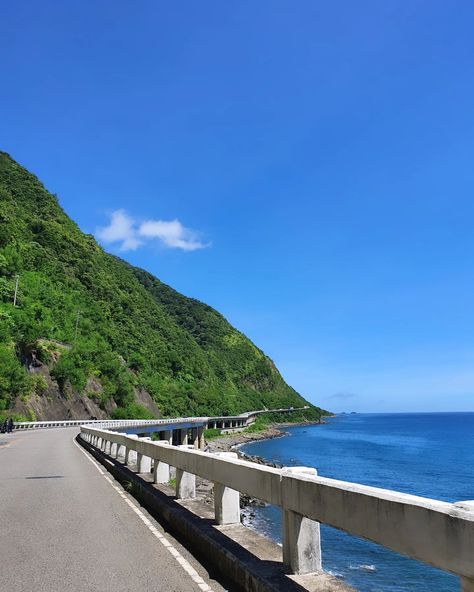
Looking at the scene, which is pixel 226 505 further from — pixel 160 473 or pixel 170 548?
pixel 160 473

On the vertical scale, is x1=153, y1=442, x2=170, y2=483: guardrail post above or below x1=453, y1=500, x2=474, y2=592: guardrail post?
below

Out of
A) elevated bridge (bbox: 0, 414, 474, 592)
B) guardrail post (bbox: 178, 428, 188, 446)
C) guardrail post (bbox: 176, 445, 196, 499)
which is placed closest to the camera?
elevated bridge (bbox: 0, 414, 474, 592)

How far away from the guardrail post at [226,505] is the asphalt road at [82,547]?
0.67m

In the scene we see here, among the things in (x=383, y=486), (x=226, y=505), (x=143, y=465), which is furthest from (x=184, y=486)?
(x=383, y=486)

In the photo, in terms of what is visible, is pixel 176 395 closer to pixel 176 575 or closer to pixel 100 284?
pixel 100 284

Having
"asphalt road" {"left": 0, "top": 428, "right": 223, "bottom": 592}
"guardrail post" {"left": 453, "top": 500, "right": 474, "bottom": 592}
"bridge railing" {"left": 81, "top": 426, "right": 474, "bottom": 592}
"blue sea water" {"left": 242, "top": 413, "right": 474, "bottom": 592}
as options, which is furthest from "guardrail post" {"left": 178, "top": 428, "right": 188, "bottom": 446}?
"guardrail post" {"left": 453, "top": 500, "right": 474, "bottom": 592}

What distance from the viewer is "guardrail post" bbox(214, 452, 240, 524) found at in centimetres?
729

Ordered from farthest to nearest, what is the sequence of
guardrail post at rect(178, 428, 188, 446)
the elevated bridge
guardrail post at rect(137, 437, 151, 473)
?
guardrail post at rect(178, 428, 188, 446)
guardrail post at rect(137, 437, 151, 473)
the elevated bridge

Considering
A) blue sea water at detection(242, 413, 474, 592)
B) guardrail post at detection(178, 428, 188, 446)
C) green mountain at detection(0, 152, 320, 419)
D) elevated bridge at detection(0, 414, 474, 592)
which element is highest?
green mountain at detection(0, 152, 320, 419)

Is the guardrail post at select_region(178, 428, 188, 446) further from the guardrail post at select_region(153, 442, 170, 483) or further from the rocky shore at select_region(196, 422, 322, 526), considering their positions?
the guardrail post at select_region(153, 442, 170, 483)

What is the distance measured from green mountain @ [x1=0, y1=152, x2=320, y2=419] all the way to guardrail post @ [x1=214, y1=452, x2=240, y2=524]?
48.7 meters

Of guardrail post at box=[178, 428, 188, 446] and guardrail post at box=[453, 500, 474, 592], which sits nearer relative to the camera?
guardrail post at box=[453, 500, 474, 592]

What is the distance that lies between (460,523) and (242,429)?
12167 cm

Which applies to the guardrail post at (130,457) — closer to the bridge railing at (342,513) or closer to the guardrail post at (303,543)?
the bridge railing at (342,513)
